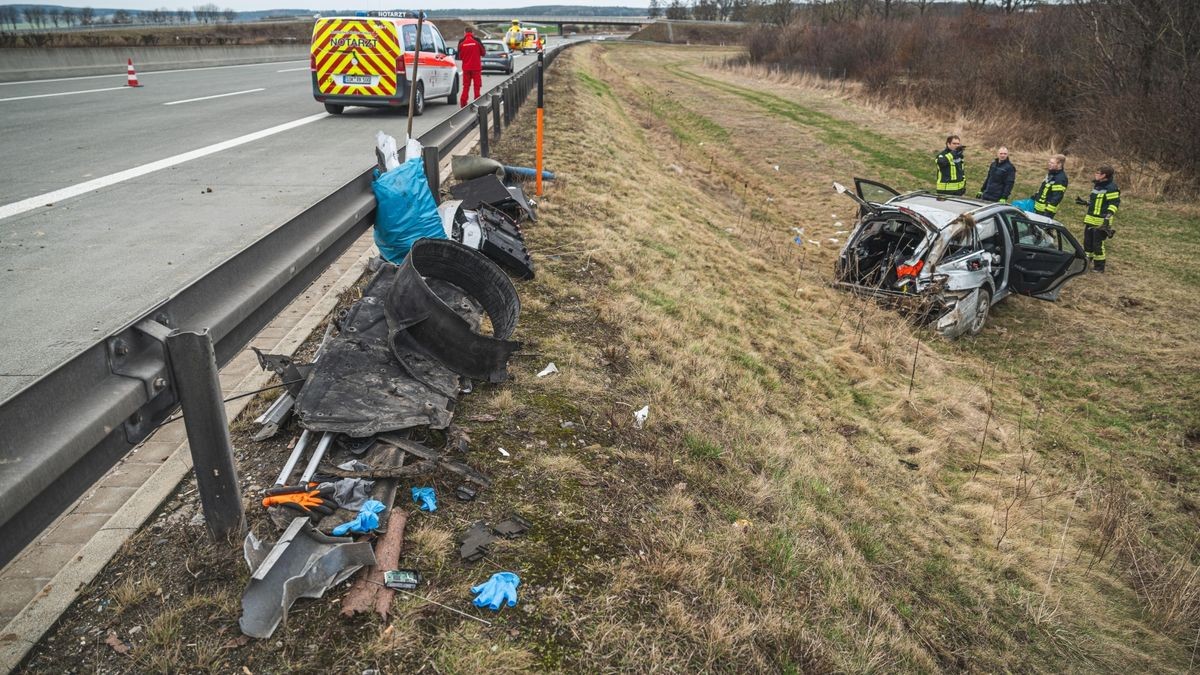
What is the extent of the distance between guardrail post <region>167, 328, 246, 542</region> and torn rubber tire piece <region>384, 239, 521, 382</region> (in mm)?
1212

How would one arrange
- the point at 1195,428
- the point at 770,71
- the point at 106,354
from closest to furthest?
the point at 106,354
the point at 1195,428
the point at 770,71

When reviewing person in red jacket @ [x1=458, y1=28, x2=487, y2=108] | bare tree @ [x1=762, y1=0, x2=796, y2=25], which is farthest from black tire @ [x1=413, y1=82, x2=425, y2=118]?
bare tree @ [x1=762, y1=0, x2=796, y2=25]

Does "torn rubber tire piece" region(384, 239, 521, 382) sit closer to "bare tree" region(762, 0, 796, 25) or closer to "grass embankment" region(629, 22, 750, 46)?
"bare tree" region(762, 0, 796, 25)

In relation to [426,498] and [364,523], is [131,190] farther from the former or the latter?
[364,523]

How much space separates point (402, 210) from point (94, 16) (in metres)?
73.2

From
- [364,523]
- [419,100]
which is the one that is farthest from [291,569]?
[419,100]

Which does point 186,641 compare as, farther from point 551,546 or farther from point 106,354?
point 551,546

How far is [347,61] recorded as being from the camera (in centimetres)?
1377

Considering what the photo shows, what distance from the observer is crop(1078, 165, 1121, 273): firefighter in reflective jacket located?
12.8 meters

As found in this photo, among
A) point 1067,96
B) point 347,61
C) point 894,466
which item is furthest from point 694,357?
point 1067,96

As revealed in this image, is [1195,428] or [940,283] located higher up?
[940,283]

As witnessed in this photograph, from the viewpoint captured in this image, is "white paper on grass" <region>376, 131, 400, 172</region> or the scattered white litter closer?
the scattered white litter

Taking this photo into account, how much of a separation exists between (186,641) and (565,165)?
34.7 ft

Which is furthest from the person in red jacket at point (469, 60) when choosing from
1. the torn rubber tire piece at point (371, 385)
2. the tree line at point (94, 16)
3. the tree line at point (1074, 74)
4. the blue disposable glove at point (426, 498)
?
the tree line at point (94, 16)
